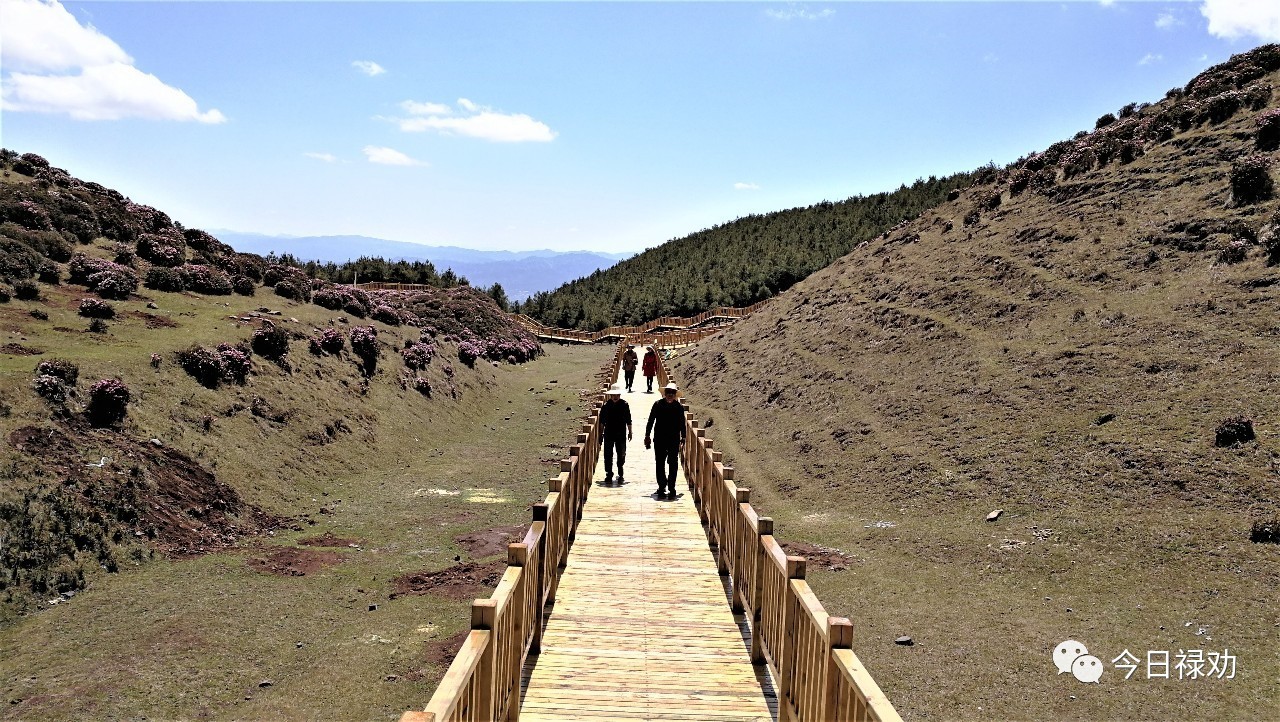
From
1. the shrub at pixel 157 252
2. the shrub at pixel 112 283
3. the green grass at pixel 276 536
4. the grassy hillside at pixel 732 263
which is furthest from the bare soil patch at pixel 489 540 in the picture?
the grassy hillside at pixel 732 263

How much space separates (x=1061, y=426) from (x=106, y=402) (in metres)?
21.2

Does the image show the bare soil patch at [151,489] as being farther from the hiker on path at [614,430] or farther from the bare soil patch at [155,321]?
the hiker on path at [614,430]

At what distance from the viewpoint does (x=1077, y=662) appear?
396 inches

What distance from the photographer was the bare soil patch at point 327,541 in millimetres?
15062

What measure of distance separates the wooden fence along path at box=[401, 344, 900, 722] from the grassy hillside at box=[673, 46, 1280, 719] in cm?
309

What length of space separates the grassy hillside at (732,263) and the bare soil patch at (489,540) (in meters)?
55.1

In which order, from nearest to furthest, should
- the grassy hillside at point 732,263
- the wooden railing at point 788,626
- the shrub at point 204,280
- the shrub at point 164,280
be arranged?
the wooden railing at point 788,626
the shrub at point 164,280
the shrub at point 204,280
the grassy hillside at point 732,263

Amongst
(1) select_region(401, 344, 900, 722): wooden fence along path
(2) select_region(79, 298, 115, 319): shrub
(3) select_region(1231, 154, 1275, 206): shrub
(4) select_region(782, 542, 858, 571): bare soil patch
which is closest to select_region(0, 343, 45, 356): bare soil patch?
(2) select_region(79, 298, 115, 319): shrub

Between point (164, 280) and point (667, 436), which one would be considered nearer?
point (667, 436)

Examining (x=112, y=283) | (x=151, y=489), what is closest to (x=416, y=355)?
(x=112, y=283)

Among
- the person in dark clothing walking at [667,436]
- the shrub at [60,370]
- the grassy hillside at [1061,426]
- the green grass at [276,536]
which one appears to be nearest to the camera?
the green grass at [276,536]

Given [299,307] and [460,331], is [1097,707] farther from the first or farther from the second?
[460,331]

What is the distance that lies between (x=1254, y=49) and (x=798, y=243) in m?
60.3

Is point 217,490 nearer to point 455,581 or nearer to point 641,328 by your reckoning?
point 455,581
